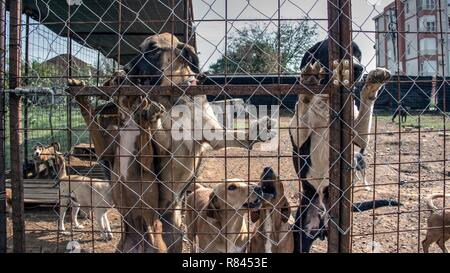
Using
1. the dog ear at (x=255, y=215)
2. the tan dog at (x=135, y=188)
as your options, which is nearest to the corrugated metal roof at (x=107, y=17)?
the tan dog at (x=135, y=188)

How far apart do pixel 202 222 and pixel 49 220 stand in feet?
11.4

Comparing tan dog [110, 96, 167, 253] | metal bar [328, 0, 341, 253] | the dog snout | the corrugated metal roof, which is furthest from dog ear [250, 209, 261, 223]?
the corrugated metal roof

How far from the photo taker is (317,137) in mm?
3742

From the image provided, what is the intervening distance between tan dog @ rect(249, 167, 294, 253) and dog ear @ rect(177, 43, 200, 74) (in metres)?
1.01

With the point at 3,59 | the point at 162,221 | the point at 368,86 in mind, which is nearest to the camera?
the point at 3,59

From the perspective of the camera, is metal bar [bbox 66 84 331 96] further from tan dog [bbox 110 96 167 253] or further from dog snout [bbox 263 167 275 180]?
dog snout [bbox 263 167 275 180]

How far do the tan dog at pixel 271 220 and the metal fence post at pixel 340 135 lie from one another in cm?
85

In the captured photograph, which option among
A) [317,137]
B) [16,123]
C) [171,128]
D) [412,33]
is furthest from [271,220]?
[16,123]

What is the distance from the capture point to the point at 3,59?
8.55 ft

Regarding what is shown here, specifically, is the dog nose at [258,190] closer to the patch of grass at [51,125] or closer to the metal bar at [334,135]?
the metal bar at [334,135]
